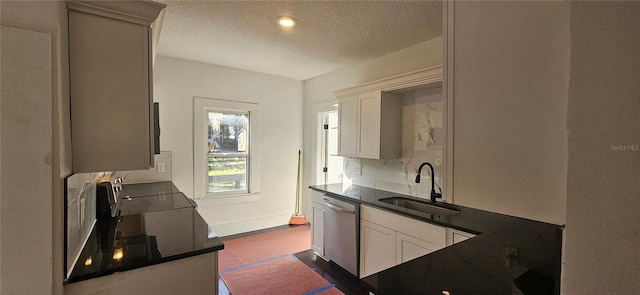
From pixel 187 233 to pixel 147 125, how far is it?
717mm

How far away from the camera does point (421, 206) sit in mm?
2723

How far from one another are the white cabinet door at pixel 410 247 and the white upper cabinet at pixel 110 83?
1930 millimetres

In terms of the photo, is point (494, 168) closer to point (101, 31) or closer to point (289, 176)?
point (101, 31)

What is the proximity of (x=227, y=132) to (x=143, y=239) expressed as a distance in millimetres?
2640

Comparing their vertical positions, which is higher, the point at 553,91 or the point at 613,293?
the point at 553,91

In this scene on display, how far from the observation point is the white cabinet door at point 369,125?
2.98 m

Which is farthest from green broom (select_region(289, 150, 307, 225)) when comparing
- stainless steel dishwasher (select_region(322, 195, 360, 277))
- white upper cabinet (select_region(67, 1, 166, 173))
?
white upper cabinet (select_region(67, 1, 166, 173))

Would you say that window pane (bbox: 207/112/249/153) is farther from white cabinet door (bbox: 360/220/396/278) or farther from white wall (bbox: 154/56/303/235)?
white cabinet door (bbox: 360/220/396/278)

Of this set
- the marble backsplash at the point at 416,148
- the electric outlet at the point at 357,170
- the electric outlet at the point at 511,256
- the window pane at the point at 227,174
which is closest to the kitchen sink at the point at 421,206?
the marble backsplash at the point at 416,148

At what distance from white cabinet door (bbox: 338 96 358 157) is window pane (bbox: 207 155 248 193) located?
1655mm

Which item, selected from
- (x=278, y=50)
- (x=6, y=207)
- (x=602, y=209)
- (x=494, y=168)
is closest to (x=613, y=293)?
(x=602, y=209)

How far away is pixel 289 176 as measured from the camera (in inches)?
182

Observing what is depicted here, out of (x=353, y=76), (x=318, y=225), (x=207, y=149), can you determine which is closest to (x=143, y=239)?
(x=318, y=225)

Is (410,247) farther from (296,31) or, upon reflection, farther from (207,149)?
(207,149)
